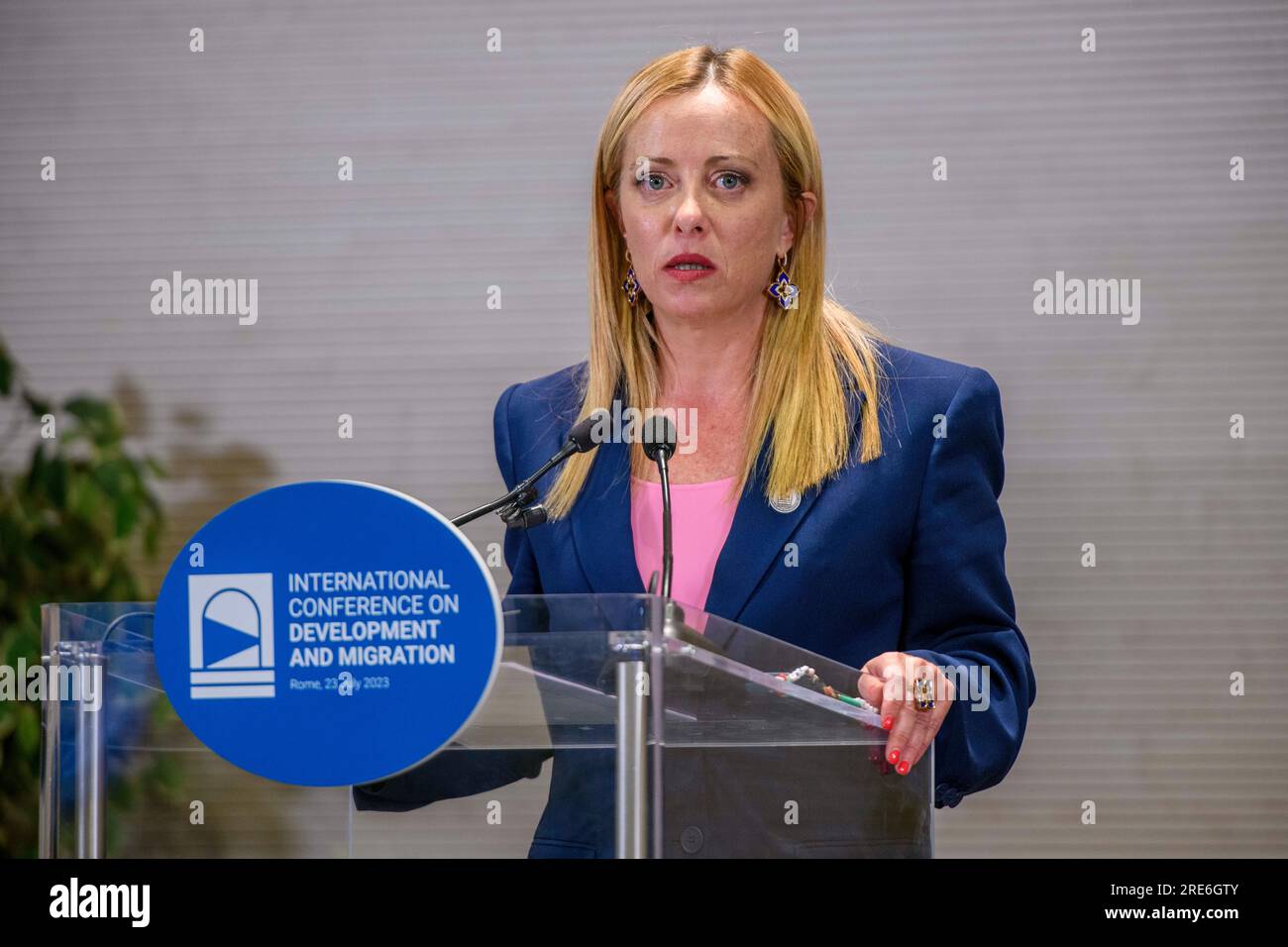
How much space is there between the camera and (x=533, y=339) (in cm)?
329

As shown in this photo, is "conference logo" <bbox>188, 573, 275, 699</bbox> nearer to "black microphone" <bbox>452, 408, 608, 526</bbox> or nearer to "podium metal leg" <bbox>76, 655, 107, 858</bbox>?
"podium metal leg" <bbox>76, 655, 107, 858</bbox>

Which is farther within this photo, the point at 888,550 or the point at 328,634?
the point at 888,550

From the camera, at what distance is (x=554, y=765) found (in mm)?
1316

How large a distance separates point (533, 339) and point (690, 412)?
1.23 m

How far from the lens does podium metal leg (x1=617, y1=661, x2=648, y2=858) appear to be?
1.26 m

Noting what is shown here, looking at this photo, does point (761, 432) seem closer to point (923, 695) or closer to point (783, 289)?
point (783, 289)

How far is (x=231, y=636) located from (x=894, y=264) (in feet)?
7.10

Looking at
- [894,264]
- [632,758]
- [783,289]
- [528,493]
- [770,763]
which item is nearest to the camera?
[632,758]

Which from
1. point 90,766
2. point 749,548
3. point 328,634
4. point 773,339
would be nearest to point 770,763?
point 328,634

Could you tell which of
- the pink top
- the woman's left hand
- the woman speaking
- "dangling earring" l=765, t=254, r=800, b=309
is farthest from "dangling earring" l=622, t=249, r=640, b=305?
the woman's left hand

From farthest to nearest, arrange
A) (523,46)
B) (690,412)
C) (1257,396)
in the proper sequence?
1. (523,46)
2. (1257,396)
3. (690,412)
